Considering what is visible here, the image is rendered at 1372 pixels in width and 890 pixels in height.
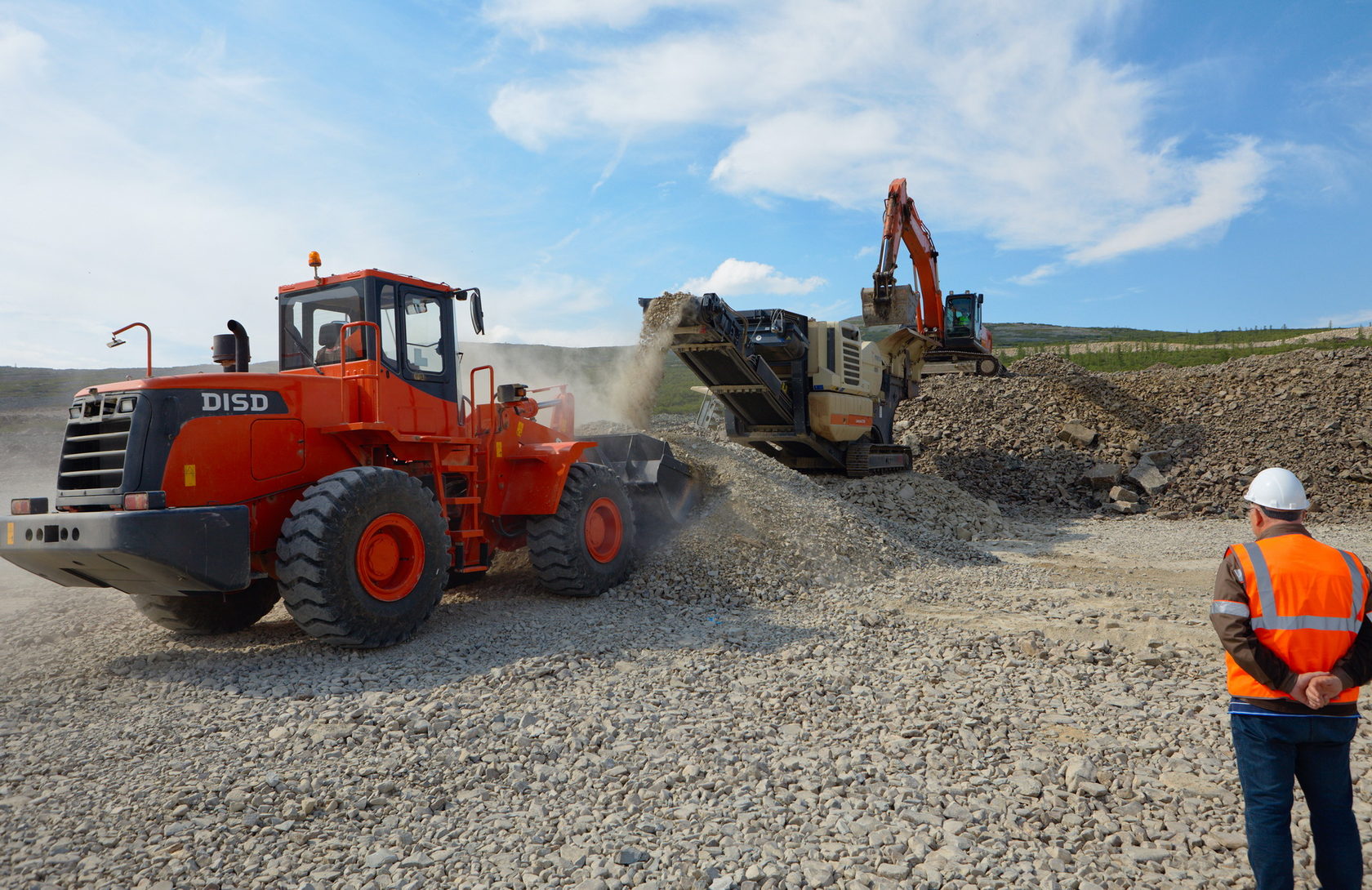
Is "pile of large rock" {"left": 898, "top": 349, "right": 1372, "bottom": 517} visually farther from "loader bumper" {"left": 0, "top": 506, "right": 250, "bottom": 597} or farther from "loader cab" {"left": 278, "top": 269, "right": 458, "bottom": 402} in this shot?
"loader bumper" {"left": 0, "top": 506, "right": 250, "bottom": 597}

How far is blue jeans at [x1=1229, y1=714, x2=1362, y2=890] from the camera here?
2930 mm

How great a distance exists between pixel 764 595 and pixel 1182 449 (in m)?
13.2

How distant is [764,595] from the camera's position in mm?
8359

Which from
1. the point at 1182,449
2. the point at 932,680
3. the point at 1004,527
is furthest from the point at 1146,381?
the point at 932,680

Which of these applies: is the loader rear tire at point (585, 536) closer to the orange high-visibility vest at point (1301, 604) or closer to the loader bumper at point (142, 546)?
the loader bumper at point (142, 546)

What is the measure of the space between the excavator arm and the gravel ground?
8.78 metres

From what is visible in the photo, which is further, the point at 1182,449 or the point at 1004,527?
the point at 1182,449

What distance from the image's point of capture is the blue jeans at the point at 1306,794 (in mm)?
2930

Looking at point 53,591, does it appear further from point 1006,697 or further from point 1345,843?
point 1345,843

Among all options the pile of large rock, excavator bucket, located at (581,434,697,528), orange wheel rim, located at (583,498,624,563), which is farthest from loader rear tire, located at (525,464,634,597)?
the pile of large rock

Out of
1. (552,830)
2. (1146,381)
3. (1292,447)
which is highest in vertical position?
(1146,381)

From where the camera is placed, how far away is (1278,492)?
3.12 metres

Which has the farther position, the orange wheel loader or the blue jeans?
the orange wheel loader

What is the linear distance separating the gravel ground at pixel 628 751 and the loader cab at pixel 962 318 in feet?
37.4
